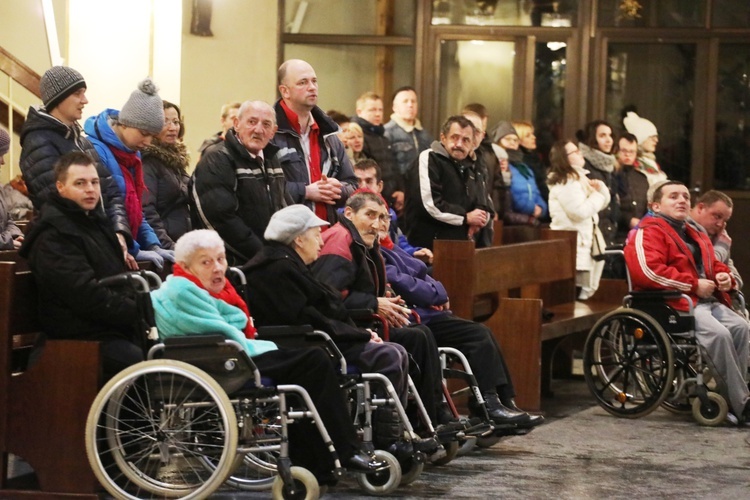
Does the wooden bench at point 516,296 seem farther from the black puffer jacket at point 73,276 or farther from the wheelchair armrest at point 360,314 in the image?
the black puffer jacket at point 73,276

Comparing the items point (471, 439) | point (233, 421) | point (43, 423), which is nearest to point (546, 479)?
point (471, 439)

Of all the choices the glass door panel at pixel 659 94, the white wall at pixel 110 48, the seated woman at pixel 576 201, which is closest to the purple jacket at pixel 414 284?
the seated woman at pixel 576 201

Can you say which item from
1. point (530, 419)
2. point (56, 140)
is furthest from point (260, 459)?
point (56, 140)

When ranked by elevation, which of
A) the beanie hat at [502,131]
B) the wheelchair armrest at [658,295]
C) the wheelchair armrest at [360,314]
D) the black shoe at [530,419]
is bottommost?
the black shoe at [530,419]

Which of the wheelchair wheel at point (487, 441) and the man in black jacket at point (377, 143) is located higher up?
the man in black jacket at point (377, 143)

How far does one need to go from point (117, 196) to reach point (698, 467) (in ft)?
9.07

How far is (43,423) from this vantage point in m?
5.16

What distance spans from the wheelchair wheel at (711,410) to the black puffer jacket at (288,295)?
2.69 metres

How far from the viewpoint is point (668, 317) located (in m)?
7.65

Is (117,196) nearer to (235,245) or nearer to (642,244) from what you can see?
(235,245)

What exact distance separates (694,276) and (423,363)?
7.61 feet

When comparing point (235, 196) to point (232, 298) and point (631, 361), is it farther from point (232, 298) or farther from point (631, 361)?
point (631, 361)

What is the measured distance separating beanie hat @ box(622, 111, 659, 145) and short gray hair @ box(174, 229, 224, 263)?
6.85 m

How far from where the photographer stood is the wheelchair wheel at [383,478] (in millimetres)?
5391
